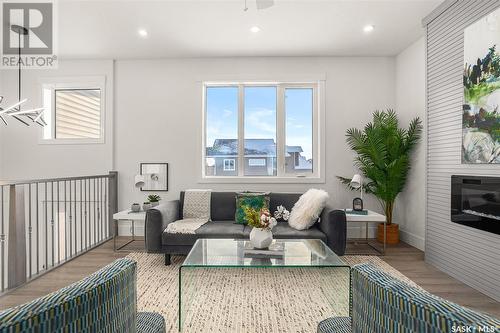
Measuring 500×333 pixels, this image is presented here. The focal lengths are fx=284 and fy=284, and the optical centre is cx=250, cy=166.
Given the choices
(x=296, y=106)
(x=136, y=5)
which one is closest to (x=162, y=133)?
(x=136, y=5)

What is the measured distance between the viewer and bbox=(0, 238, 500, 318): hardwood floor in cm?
247

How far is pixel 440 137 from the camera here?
3.19m

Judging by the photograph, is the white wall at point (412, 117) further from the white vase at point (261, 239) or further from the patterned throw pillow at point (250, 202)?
the white vase at point (261, 239)

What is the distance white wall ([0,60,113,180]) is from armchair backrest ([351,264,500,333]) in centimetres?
455

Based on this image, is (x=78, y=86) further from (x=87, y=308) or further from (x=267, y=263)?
(x=87, y=308)

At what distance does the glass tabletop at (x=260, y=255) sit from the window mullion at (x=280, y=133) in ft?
6.36

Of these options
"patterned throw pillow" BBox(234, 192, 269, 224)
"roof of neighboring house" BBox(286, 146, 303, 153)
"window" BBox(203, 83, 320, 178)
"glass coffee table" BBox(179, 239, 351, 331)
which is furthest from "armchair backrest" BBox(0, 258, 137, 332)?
"roof of neighboring house" BBox(286, 146, 303, 153)

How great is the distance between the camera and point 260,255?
2344 millimetres

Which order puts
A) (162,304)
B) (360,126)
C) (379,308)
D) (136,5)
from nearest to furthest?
1. (379,308)
2. (162,304)
3. (136,5)
4. (360,126)

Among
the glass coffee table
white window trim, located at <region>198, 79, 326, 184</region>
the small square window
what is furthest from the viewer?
the small square window

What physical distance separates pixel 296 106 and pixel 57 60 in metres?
3.99

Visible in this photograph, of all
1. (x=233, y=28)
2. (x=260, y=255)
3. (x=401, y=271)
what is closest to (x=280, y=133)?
(x=233, y=28)

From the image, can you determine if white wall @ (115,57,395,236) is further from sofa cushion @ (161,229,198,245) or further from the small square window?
sofa cushion @ (161,229,198,245)

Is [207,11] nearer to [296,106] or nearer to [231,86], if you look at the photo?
[231,86]
